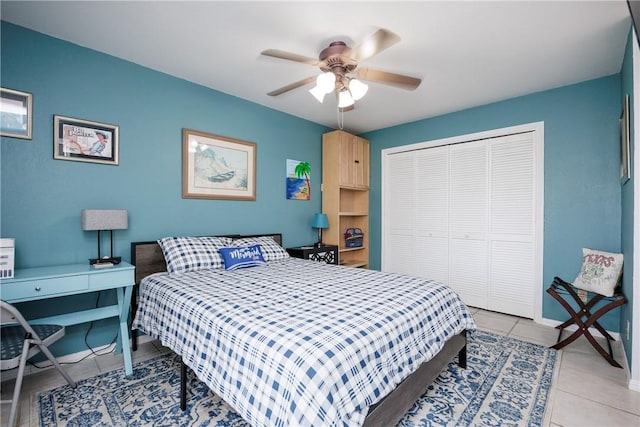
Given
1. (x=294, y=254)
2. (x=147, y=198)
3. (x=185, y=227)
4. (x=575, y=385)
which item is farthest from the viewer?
(x=294, y=254)

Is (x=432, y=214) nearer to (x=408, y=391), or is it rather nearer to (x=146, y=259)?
(x=408, y=391)

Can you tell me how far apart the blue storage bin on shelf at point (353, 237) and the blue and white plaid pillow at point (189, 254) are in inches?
89.7

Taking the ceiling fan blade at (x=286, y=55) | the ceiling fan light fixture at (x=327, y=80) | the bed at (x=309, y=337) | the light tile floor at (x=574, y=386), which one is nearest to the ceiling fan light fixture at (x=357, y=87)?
the ceiling fan light fixture at (x=327, y=80)

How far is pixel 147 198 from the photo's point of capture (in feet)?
9.25

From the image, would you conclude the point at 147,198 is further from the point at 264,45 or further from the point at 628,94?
the point at 628,94

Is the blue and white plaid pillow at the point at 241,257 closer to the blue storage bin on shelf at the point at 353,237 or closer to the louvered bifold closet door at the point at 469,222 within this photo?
the blue storage bin on shelf at the point at 353,237

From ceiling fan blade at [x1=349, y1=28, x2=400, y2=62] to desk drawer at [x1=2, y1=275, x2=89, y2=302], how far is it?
2.42m

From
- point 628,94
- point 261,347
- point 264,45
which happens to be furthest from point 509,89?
point 261,347

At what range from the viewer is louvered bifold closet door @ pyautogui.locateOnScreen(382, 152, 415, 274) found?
439 cm

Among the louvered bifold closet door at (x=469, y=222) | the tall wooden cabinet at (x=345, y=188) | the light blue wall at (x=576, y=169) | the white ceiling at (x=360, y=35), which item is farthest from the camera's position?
the tall wooden cabinet at (x=345, y=188)

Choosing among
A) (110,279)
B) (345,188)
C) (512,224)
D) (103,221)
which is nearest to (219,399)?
(110,279)

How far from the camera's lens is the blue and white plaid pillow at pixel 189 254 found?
2.61 metres

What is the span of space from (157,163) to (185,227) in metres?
0.68

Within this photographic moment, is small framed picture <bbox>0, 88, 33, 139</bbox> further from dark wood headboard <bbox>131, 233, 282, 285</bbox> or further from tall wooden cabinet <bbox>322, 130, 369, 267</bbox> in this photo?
tall wooden cabinet <bbox>322, 130, 369, 267</bbox>
